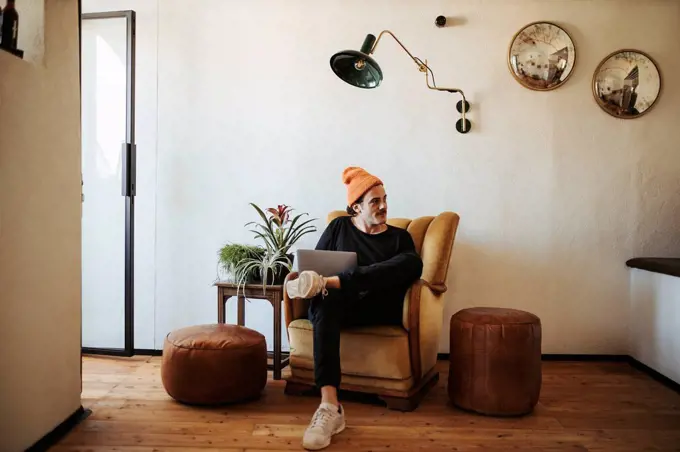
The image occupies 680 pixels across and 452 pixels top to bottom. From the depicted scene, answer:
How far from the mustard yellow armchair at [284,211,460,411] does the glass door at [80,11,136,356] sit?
1.38 meters

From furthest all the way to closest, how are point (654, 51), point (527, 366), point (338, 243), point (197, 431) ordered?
point (654, 51) → point (338, 243) → point (527, 366) → point (197, 431)

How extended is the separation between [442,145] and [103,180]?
2287 mm

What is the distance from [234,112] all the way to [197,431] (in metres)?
2.11

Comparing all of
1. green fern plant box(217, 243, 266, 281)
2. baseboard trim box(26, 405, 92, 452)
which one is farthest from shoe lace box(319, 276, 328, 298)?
baseboard trim box(26, 405, 92, 452)

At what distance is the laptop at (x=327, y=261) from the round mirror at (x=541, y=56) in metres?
1.86

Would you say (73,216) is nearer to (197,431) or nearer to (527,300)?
(197,431)

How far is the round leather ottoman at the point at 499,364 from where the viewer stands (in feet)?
8.38

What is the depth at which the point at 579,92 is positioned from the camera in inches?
140

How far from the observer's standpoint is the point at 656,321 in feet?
10.8

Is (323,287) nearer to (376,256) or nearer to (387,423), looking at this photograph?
(376,256)

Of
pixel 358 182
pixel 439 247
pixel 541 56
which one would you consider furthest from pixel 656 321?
pixel 358 182

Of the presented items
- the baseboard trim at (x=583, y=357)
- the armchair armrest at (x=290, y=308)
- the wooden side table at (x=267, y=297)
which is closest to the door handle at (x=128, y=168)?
the wooden side table at (x=267, y=297)

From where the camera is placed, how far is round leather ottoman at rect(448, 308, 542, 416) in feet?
8.38

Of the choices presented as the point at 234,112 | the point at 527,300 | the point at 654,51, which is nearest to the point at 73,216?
the point at 234,112
